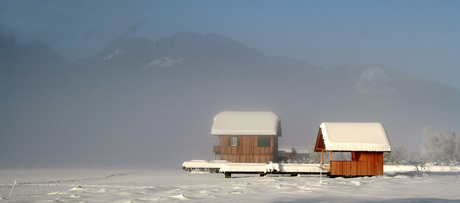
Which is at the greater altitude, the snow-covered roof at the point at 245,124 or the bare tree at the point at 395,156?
the snow-covered roof at the point at 245,124

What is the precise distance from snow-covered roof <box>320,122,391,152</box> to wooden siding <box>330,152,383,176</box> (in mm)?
792

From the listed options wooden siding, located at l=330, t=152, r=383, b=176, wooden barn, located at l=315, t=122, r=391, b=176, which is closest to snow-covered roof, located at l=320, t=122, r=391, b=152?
wooden barn, located at l=315, t=122, r=391, b=176

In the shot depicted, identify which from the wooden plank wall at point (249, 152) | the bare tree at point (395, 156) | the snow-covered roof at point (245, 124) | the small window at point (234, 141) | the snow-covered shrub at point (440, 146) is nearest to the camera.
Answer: the snow-covered roof at point (245, 124)

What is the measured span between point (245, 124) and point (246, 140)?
1.85 m

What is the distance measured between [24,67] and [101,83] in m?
27.7

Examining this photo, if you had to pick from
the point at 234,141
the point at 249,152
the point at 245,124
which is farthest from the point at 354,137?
the point at 234,141

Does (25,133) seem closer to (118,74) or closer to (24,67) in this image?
(24,67)

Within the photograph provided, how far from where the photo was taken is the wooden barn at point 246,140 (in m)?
53.1

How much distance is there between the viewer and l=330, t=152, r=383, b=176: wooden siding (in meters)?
34.6

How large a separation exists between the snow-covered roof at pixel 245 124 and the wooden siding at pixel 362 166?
1804 centimetres

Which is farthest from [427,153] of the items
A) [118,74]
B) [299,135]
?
[118,74]

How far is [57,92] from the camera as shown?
168m

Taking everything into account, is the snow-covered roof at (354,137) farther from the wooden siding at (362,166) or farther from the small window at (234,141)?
the small window at (234,141)

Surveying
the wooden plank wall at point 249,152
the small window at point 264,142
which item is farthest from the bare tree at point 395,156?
the small window at point 264,142
